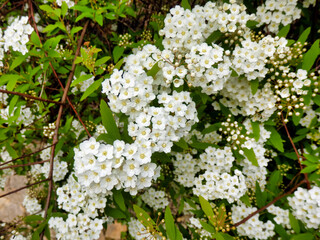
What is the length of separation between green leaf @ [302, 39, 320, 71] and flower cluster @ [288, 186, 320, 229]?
123cm

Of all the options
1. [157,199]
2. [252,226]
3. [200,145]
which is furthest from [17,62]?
[252,226]

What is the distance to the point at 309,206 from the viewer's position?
93.2 inches

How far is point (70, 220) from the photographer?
96.7 inches

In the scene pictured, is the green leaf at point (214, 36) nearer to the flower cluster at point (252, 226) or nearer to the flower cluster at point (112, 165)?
the flower cluster at point (112, 165)

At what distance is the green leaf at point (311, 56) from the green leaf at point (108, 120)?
205 centimetres

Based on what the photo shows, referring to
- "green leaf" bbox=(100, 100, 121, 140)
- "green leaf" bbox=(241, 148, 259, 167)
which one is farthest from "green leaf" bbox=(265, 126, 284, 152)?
"green leaf" bbox=(100, 100, 121, 140)

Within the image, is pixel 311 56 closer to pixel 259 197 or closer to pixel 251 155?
pixel 251 155

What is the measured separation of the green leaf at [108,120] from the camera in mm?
2162

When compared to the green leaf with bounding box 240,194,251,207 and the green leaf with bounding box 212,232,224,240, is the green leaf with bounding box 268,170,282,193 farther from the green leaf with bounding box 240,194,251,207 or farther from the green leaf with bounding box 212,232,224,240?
the green leaf with bounding box 212,232,224,240

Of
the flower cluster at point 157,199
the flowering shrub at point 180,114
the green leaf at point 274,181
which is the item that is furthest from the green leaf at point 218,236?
the flower cluster at point 157,199

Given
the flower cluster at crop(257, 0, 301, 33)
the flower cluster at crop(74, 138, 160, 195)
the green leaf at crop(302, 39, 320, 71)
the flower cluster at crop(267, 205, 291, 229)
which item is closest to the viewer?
the flower cluster at crop(74, 138, 160, 195)

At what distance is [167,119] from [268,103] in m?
1.23

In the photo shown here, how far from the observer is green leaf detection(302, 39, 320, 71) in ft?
8.09

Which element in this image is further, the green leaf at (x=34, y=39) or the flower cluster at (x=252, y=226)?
the flower cluster at (x=252, y=226)
